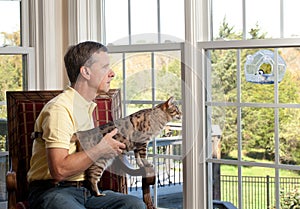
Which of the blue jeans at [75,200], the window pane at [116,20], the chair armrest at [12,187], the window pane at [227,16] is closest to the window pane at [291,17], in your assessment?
the window pane at [227,16]

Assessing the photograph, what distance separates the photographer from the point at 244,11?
3.11 metres

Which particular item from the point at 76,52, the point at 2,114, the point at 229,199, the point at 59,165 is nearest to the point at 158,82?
the point at 76,52

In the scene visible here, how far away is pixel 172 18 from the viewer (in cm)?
338

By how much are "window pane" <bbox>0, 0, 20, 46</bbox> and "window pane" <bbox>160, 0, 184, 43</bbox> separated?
1.01 metres

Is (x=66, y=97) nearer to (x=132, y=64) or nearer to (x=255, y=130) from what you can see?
(x=132, y=64)

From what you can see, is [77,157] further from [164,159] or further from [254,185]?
[254,185]

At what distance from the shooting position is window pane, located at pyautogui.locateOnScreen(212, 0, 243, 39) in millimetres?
3131

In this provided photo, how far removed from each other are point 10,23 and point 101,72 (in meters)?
1.28

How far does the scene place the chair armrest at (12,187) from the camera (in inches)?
113

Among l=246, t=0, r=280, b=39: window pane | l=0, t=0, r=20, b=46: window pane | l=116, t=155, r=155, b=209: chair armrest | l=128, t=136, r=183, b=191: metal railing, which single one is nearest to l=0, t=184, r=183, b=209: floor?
l=128, t=136, r=183, b=191: metal railing

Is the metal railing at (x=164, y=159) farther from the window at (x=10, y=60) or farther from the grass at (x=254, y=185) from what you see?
the window at (x=10, y=60)

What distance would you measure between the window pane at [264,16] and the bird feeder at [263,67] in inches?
4.5

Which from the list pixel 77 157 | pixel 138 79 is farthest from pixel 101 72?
pixel 77 157

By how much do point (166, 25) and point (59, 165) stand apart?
4.25ft
